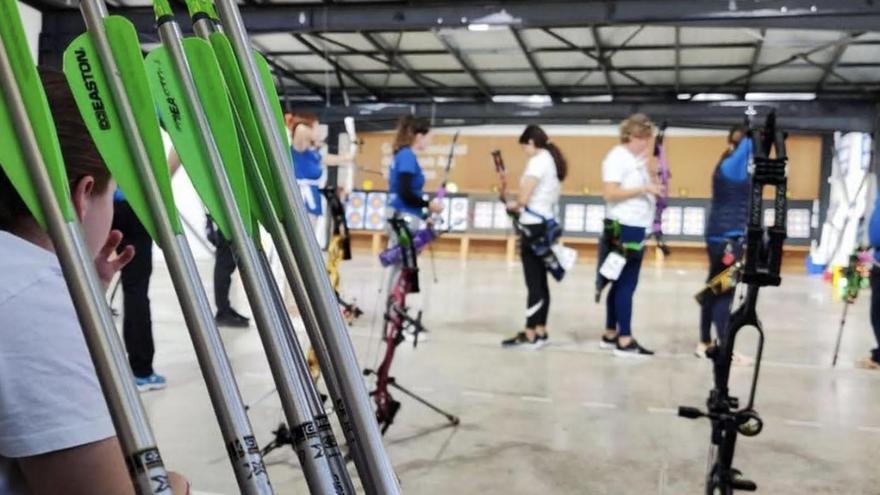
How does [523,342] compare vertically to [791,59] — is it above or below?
below

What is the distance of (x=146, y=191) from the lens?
2.09 feet

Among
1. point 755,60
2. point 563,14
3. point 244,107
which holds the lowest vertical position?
point 244,107

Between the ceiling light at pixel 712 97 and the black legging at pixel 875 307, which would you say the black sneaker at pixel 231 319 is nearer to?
the black legging at pixel 875 307

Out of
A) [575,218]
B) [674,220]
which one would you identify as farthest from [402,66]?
[674,220]

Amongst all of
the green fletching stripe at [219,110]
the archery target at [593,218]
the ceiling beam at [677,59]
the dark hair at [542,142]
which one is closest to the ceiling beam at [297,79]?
the ceiling beam at [677,59]

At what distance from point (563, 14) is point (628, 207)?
119 inches

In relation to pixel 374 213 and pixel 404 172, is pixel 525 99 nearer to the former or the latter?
pixel 374 213

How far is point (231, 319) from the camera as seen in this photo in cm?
400

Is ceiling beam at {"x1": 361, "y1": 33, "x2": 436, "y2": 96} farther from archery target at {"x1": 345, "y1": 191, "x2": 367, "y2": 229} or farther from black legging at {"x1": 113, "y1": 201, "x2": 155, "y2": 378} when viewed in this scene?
black legging at {"x1": 113, "y1": 201, "x2": 155, "y2": 378}

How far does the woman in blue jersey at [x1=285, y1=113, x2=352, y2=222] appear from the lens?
3.41 meters

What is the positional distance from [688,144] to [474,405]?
10.4 meters

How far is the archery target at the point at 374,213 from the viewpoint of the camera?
12.1 meters

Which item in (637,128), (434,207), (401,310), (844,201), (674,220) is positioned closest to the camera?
(401,310)

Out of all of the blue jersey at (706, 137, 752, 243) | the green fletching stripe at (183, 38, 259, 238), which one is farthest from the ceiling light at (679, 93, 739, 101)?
the green fletching stripe at (183, 38, 259, 238)
